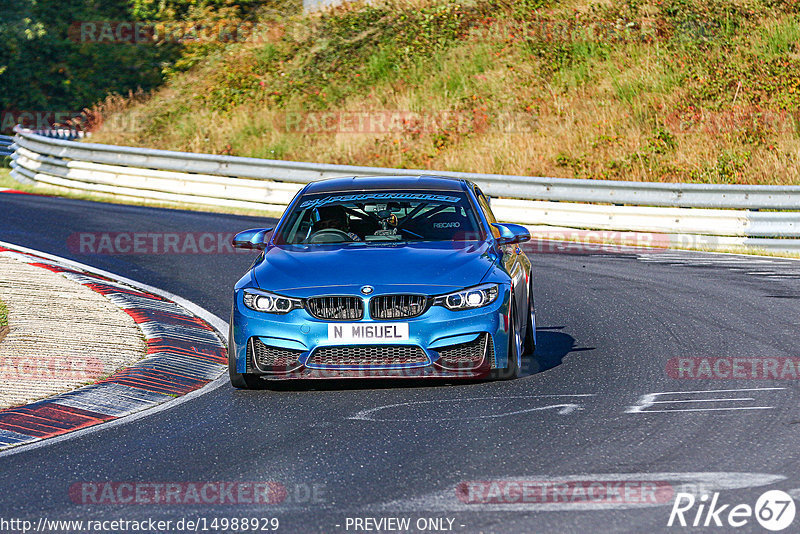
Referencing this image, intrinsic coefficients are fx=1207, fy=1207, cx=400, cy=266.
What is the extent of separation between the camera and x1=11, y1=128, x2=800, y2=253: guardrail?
1741 cm

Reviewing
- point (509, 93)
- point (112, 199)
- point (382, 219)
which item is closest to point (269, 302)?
point (382, 219)

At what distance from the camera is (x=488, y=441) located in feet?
22.1

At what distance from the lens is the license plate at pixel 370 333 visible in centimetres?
795

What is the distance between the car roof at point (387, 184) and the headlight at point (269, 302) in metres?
1.80

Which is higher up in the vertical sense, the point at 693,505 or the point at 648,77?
the point at 648,77

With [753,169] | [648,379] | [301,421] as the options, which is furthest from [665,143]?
[301,421]

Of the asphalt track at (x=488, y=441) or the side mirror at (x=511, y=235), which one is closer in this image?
the asphalt track at (x=488, y=441)

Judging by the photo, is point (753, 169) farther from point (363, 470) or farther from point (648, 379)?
point (363, 470)

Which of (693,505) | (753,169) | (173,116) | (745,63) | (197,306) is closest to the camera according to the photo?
(693,505)

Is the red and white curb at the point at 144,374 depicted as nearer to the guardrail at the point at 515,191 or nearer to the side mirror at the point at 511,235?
the side mirror at the point at 511,235

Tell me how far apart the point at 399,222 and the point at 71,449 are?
11.4ft

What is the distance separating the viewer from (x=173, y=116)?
3092cm

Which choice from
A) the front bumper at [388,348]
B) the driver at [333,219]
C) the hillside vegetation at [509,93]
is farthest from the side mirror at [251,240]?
the hillside vegetation at [509,93]

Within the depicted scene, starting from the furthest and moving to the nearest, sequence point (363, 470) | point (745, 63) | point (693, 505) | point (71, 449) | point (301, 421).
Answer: point (745, 63) → point (301, 421) → point (71, 449) → point (363, 470) → point (693, 505)
